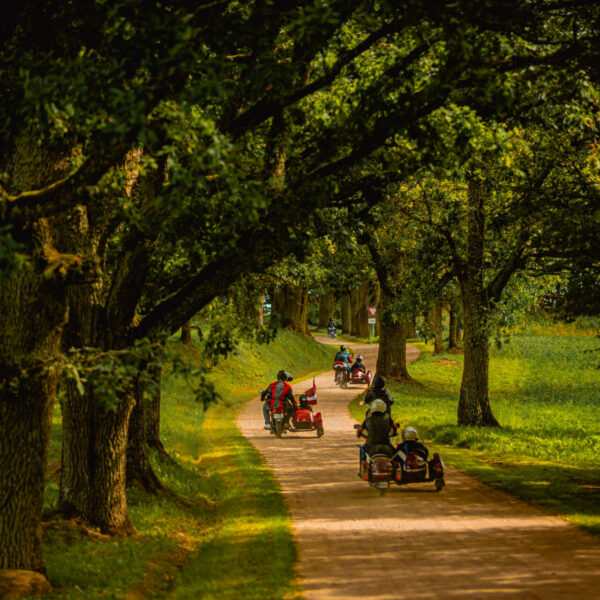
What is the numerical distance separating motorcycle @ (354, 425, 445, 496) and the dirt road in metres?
0.27

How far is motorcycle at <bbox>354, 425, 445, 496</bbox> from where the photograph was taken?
1331 cm

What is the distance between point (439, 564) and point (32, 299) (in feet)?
17.7

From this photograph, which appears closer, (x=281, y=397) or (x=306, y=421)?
(x=281, y=397)

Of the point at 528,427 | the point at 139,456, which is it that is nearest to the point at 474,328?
the point at 528,427

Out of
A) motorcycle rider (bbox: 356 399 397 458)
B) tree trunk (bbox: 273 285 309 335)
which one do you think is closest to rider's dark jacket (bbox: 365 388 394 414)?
motorcycle rider (bbox: 356 399 397 458)

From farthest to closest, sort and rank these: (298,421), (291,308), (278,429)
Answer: (291,308)
(278,429)
(298,421)

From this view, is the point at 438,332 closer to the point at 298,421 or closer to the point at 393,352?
the point at 393,352

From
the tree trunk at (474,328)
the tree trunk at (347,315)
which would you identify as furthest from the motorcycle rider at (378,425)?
the tree trunk at (347,315)

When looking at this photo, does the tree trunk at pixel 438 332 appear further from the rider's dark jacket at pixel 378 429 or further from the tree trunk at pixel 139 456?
the tree trunk at pixel 139 456

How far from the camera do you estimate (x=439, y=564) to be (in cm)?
894

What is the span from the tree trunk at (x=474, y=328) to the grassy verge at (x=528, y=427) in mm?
710

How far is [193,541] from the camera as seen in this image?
11.2 m

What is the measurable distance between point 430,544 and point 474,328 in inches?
478

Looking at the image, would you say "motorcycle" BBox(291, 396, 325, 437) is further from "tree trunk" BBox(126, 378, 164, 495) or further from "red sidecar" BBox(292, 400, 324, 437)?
"tree trunk" BBox(126, 378, 164, 495)
